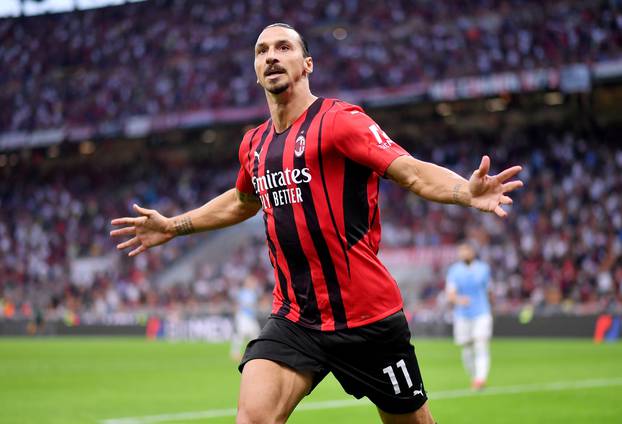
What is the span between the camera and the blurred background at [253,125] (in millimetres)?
31562

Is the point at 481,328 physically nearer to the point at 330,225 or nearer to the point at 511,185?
the point at 330,225

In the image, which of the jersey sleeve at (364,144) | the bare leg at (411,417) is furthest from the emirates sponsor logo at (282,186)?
the bare leg at (411,417)

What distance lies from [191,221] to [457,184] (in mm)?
2133

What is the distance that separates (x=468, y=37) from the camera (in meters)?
37.3

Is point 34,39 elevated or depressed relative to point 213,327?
elevated

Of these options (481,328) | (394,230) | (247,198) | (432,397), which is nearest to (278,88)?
(247,198)

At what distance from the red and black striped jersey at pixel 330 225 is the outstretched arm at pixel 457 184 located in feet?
0.75

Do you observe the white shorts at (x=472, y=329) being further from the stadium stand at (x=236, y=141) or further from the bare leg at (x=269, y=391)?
the stadium stand at (x=236, y=141)

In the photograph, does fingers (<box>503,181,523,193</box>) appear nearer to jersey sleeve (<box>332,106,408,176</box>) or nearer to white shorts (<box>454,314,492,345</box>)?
jersey sleeve (<box>332,106,408,176</box>)

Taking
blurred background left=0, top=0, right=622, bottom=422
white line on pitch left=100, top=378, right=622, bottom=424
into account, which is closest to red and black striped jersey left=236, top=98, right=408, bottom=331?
white line on pitch left=100, top=378, right=622, bottom=424

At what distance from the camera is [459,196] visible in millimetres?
4750

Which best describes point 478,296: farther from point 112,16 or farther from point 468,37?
point 112,16

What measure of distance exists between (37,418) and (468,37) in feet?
93.6

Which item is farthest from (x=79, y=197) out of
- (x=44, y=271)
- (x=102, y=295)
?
(x=102, y=295)
